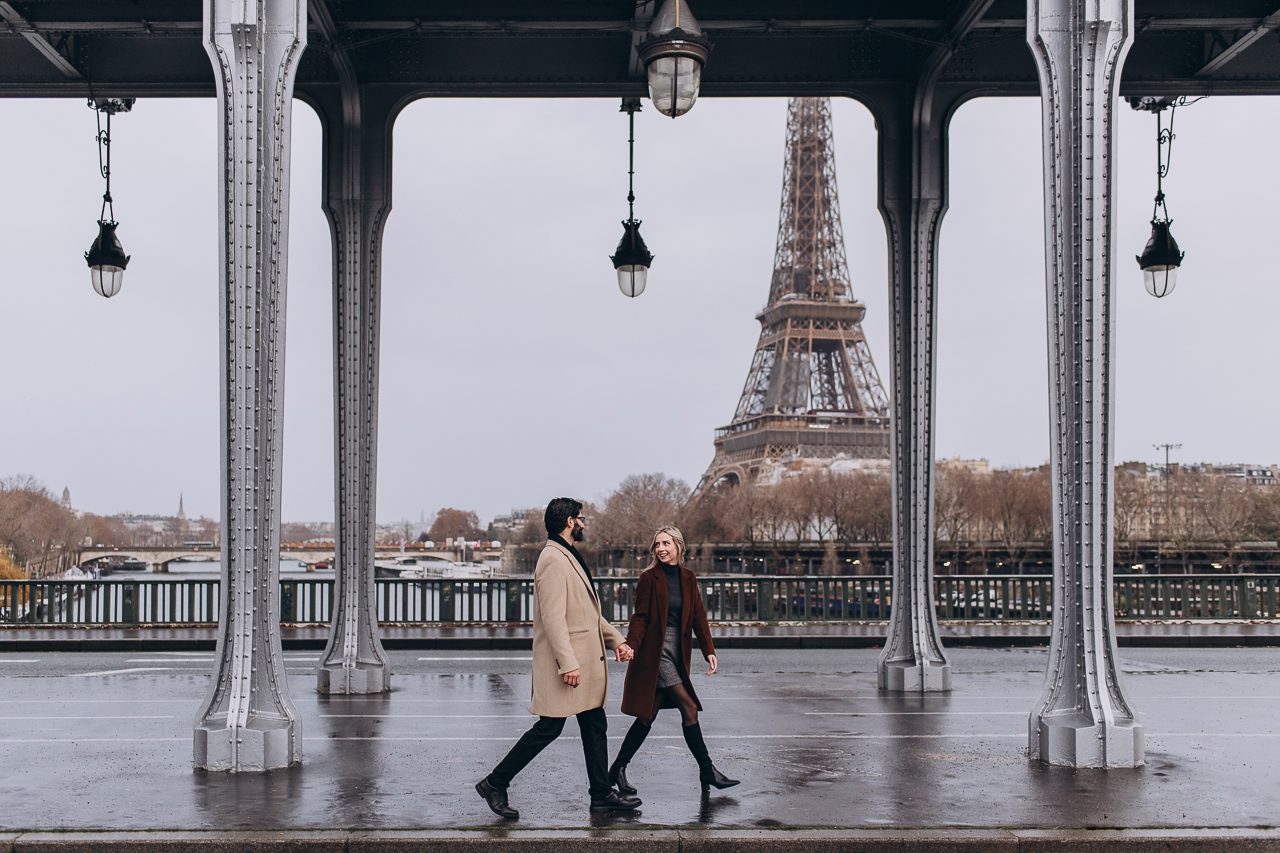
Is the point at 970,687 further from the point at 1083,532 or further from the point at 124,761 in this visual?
the point at 124,761

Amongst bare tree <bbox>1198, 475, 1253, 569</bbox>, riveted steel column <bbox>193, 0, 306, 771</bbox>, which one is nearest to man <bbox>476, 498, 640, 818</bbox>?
riveted steel column <bbox>193, 0, 306, 771</bbox>

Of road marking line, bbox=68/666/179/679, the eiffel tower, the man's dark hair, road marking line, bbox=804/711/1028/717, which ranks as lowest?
road marking line, bbox=68/666/179/679

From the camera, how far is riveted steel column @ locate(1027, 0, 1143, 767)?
9.68 meters

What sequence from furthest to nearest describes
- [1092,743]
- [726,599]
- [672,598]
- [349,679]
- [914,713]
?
[726,599] → [349,679] → [914,713] → [1092,743] → [672,598]

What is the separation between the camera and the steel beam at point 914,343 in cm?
1422

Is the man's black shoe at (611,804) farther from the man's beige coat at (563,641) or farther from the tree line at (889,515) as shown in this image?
the tree line at (889,515)

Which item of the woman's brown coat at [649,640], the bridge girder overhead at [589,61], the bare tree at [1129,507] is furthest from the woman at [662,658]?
the bare tree at [1129,507]

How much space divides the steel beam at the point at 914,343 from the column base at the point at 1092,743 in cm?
452

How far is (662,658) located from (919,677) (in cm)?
636

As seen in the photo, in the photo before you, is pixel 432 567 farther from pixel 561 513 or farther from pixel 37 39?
pixel 561 513

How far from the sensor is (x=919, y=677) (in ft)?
47.1

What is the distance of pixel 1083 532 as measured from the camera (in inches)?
381

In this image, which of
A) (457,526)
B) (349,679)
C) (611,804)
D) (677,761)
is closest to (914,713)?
(677,761)

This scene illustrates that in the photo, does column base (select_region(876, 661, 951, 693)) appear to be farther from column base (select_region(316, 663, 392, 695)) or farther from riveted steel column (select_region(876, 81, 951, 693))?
column base (select_region(316, 663, 392, 695))
